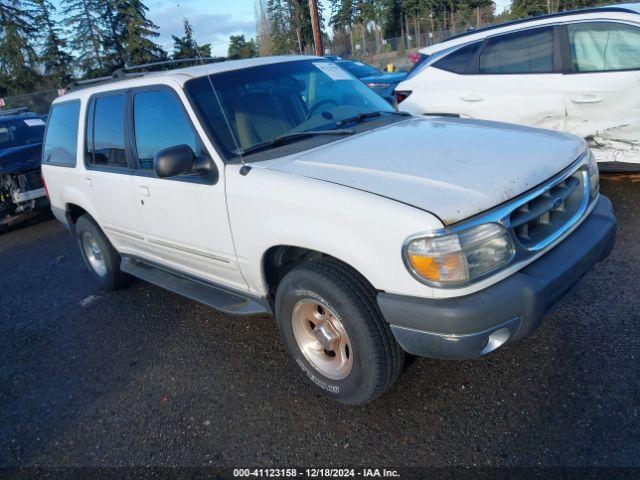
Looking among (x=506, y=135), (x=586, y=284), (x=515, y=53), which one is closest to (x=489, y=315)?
(x=506, y=135)

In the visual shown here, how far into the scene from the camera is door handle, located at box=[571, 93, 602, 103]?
5.12 meters

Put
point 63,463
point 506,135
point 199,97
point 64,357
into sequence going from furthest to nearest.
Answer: point 64,357 < point 199,97 < point 506,135 < point 63,463

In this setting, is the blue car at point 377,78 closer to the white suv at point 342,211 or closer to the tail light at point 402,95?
the tail light at point 402,95

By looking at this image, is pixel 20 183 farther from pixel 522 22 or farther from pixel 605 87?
pixel 605 87

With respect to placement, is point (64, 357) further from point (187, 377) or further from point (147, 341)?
point (187, 377)

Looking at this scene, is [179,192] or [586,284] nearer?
[179,192]

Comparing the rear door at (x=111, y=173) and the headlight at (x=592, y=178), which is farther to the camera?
the rear door at (x=111, y=173)

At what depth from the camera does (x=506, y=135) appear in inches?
119

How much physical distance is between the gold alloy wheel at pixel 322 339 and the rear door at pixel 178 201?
562mm

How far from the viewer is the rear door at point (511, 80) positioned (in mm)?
5379

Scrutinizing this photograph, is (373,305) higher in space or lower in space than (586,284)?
higher

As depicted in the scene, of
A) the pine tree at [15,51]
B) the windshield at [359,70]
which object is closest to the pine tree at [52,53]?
the pine tree at [15,51]

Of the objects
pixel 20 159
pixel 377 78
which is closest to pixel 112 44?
pixel 377 78

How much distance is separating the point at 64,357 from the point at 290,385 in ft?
6.43
